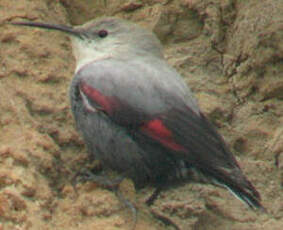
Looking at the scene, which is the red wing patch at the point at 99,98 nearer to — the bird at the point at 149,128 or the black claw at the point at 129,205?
the bird at the point at 149,128

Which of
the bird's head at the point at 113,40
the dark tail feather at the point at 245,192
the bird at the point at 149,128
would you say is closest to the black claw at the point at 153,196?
the bird at the point at 149,128

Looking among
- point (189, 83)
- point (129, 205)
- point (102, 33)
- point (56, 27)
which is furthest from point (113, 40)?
point (129, 205)

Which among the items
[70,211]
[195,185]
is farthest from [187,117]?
[70,211]

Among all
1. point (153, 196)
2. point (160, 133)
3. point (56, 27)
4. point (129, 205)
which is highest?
point (56, 27)

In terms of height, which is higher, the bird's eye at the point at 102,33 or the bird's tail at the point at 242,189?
the bird's eye at the point at 102,33

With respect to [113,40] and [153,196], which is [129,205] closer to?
[153,196]

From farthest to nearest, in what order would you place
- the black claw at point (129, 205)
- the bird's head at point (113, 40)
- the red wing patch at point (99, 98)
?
1. the bird's head at point (113, 40)
2. the red wing patch at point (99, 98)
3. the black claw at point (129, 205)
